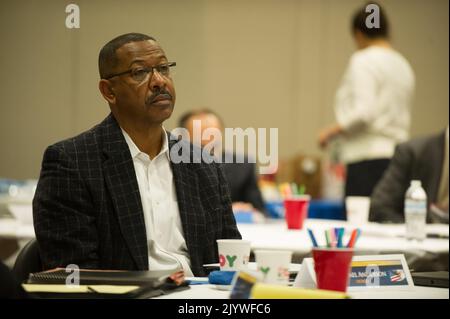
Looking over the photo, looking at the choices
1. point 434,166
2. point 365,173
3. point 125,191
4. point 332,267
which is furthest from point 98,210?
point 365,173

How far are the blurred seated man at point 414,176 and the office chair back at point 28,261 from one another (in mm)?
2066

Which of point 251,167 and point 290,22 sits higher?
point 290,22

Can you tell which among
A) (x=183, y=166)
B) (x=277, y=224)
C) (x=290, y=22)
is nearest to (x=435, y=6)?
(x=290, y=22)

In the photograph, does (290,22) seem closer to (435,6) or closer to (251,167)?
(435,6)

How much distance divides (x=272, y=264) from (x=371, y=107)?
3067 mm

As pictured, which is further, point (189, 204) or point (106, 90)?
point (189, 204)

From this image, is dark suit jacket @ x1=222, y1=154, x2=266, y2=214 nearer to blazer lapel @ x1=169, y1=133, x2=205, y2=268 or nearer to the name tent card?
blazer lapel @ x1=169, y1=133, x2=205, y2=268

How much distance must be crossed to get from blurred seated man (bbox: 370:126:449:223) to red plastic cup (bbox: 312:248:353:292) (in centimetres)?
212

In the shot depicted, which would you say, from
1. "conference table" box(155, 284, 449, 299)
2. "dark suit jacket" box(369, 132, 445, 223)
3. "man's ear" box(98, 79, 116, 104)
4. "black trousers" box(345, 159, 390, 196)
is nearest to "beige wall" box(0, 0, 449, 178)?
"man's ear" box(98, 79, 116, 104)

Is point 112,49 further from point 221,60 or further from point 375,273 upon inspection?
point 221,60

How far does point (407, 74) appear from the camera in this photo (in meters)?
4.60

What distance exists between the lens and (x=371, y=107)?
4574mm

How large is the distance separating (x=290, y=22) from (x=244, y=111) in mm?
894

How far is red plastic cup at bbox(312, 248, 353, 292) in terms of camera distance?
159 cm
